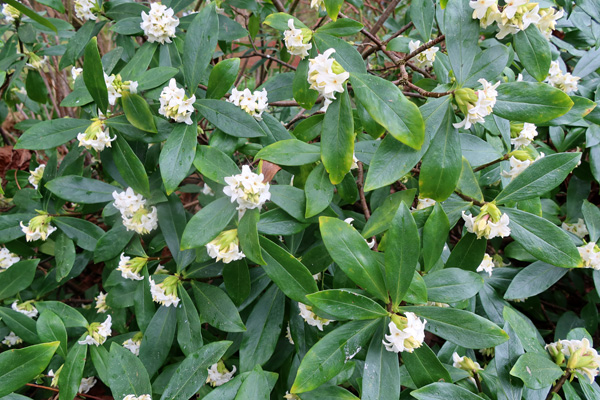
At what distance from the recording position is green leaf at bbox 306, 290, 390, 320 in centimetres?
73

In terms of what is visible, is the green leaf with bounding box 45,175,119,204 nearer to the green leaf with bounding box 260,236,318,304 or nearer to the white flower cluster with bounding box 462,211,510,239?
the green leaf with bounding box 260,236,318,304

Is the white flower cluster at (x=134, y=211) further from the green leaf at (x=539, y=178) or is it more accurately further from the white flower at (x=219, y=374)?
the green leaf at (x=539, y=178)

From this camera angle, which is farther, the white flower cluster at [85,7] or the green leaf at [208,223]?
the white flower cluster at [85,7]

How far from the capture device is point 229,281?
36.4 inches

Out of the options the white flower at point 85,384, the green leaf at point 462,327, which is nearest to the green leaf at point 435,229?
the green leaf at point 462,327

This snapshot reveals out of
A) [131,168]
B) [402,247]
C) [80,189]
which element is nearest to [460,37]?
[402,247]

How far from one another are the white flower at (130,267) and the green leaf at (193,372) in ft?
0.92

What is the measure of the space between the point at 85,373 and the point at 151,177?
23.5 inches

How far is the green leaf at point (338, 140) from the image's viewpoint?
80 centimetres

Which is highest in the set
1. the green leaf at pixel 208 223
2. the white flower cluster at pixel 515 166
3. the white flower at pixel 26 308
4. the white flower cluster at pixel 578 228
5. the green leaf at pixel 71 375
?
the white flower cluster at pixel 515 166

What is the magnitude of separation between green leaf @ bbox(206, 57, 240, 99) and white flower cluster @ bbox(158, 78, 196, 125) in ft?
0.20

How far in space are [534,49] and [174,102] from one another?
805 millimetres

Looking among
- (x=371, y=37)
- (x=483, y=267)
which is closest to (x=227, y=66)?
(x=371, y=37)

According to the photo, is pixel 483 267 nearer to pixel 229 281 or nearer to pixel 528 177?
pixel 528 177
